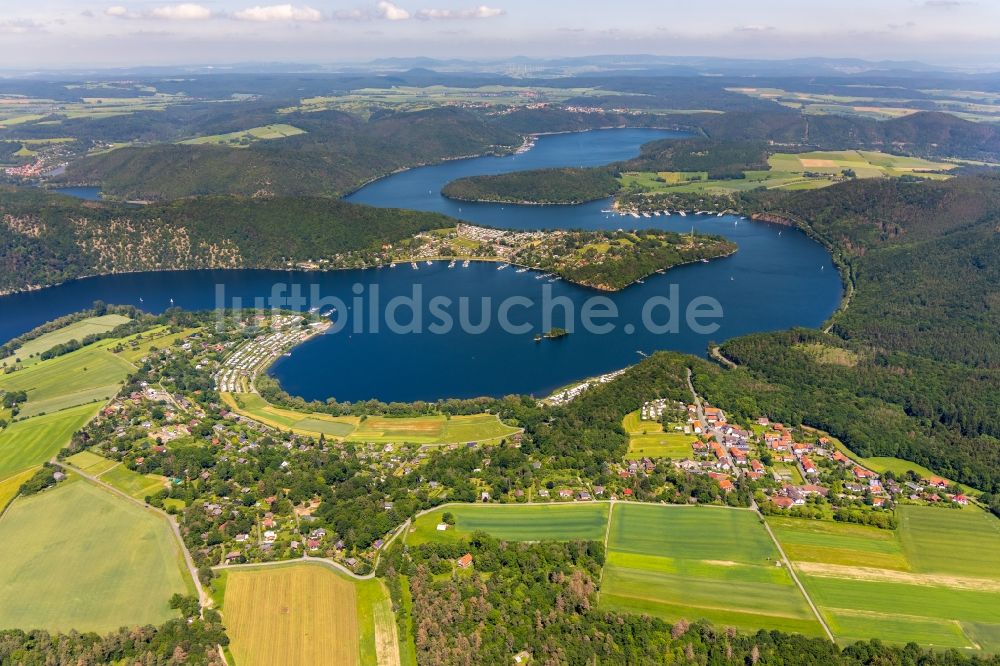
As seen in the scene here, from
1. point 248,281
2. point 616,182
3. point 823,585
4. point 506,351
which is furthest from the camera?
point 616,182

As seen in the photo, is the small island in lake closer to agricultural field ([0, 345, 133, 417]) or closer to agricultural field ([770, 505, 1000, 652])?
agricultural field ([770, 505, 1000, 652])

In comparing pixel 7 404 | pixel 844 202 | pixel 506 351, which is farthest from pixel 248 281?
pixel 844 202

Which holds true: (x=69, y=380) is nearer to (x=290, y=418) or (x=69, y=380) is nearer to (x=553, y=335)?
(x=290, y=418)

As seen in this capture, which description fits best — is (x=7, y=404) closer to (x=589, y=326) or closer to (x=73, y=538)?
(x=73, y=538)

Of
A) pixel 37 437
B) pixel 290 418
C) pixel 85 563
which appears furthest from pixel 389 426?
pixel 37 437

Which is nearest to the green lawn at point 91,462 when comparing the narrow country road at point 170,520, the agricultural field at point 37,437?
the narrow country road at point 170,520

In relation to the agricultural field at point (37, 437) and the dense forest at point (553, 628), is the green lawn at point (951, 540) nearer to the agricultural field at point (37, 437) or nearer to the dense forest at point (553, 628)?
the dense forest at point (553, 628)

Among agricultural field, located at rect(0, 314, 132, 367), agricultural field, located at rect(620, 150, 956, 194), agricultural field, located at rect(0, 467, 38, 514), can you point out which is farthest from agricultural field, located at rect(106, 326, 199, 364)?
agricultural field, located at rect(620, 150, 956, 194)
